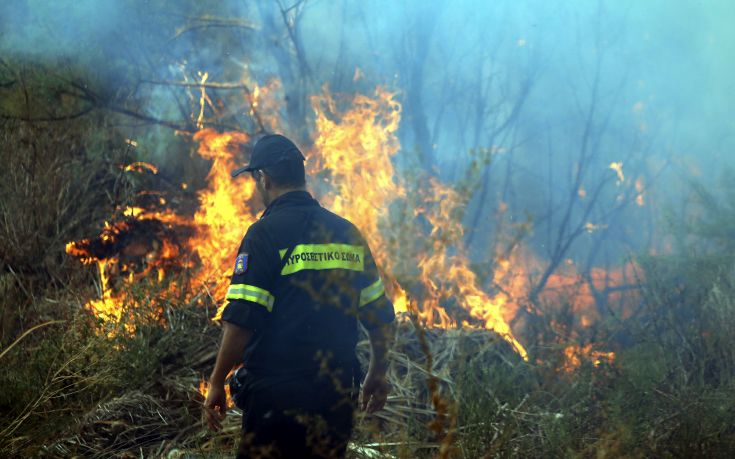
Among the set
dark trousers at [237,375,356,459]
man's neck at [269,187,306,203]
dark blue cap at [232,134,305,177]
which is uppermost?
dark blue cap at [232,134,305,177]

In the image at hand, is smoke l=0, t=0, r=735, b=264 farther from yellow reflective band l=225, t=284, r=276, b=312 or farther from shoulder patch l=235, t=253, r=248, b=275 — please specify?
yellow reflective band l=225, t=284, r=276, b=312

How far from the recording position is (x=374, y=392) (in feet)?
10.0

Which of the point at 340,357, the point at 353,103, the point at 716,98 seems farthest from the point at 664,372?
the point at 716,98

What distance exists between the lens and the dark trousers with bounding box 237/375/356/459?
2.68 m

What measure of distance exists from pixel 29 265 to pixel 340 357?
18.5ft

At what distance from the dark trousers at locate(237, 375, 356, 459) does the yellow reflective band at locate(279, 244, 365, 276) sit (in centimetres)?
49

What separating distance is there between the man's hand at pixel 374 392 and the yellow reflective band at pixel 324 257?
545mm

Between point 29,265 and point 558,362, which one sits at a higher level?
point 29,265

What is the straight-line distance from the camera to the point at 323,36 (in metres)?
9.62

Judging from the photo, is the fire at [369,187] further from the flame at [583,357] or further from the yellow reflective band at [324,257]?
the yellow reflective band at [324,257]

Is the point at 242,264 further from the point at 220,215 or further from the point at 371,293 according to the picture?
the point at 220,215

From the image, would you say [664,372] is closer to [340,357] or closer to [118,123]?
[340,357]

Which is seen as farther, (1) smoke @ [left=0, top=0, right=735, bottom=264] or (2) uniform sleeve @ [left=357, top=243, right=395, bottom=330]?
(1) smoke @ [left=0, top=0, right=735, bottom=264]

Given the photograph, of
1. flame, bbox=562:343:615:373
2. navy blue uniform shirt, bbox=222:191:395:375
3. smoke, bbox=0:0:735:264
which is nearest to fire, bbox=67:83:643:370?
smoke, bbox=0:0:735:264
